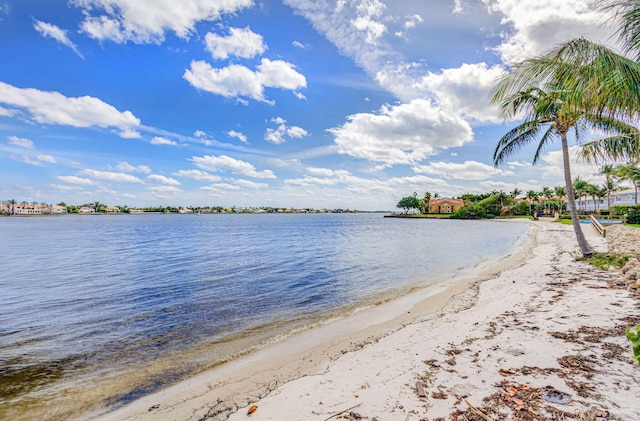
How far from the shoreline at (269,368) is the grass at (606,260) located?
706cm

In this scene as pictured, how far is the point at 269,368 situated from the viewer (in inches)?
212

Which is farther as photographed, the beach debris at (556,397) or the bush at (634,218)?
the bush at (634,218)

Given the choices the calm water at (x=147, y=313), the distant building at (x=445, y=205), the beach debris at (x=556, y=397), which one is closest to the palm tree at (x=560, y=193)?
the distant building at (x=445, y=205)

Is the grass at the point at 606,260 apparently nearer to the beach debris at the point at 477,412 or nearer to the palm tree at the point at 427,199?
the beach debris at the point at 477,412

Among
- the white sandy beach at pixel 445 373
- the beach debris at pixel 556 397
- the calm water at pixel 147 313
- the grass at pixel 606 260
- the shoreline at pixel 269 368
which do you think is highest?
the grass at pixel 606 260

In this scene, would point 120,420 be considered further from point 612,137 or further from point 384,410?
point 612,137

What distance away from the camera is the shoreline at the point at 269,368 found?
422cm

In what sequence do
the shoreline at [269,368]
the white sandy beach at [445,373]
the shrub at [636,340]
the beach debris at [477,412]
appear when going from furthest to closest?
the shoreline at [269,368], the white sandy beach at [445,373], the beach debris at [477,412], the shrub at [636,340]

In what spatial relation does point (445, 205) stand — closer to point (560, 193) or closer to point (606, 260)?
point (560, 193)

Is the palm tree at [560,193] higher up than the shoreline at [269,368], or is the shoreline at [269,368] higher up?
the palm tree at [560,193]

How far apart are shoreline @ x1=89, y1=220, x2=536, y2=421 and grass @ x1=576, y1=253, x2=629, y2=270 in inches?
278

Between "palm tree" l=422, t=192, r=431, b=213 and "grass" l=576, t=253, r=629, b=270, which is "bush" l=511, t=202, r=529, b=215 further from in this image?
"grass" l=576, t=253, r=629, b=270

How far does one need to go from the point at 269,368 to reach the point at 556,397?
4147 mm

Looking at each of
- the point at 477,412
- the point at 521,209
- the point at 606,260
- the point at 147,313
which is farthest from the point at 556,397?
the point at 521,209
